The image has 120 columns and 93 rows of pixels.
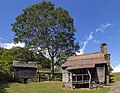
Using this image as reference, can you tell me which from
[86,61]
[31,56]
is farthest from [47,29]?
[86,61]

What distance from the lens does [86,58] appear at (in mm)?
45094

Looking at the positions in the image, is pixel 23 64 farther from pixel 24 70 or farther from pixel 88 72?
pixel 88 72

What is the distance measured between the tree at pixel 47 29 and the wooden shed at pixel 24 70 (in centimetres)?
631

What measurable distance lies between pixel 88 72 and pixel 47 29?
75.9 ft

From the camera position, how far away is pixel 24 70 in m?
54.1

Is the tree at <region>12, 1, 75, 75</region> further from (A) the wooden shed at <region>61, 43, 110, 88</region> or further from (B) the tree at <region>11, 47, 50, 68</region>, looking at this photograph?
(A) the wooden shed at <region>61, 43, 110, 88</region>

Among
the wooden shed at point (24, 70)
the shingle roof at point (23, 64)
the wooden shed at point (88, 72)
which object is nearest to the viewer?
the wooden shed at point (88, 72)

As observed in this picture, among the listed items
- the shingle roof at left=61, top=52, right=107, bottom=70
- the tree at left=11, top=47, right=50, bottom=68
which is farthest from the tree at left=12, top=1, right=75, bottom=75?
the shingle roof at left=61, top=52, right=107, bottom=70

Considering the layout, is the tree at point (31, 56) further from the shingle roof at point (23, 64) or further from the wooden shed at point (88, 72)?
the wooden shed at point (88, 72)

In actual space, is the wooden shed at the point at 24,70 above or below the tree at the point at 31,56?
below

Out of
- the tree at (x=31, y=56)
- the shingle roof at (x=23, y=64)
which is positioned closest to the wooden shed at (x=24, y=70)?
the shingle roof at (x=23, y=64)

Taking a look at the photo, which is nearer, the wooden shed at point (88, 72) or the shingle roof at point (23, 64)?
the wooden shed at point (88, 72)

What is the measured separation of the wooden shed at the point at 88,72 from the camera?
41000 millimetres

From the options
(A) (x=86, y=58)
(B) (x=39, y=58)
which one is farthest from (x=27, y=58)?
(A) (x=86, y=58)
